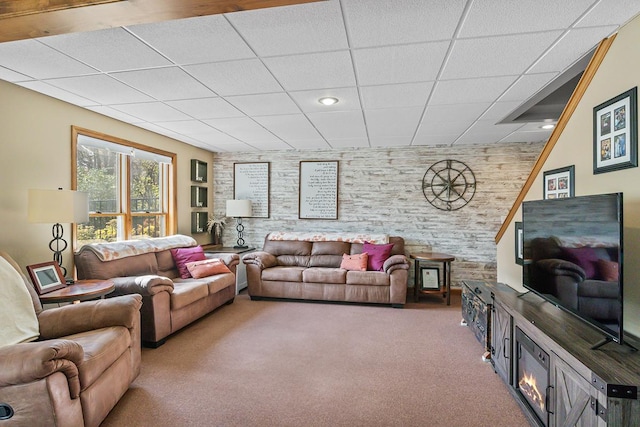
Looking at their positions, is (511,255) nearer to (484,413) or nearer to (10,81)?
(484,413)

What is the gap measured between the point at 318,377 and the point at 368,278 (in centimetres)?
208

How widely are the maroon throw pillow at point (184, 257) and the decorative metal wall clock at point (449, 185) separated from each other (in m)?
3.59

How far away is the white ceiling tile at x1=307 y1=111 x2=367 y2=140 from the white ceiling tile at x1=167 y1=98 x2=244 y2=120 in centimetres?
86

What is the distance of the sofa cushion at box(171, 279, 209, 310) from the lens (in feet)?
10.9

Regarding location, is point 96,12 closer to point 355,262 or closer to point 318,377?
point 318,377

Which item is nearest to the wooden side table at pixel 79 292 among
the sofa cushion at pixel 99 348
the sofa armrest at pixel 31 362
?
the sofa cushion at pixel 99 348

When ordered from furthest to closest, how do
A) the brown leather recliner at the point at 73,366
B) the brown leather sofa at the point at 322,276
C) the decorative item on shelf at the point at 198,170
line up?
1. the decorative item on shelf at the point at 198,170
2. the brown leather sofa at the point at 322,276
3. the brown leather recliner at the point at 73,366

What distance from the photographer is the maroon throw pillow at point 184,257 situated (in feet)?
13.8

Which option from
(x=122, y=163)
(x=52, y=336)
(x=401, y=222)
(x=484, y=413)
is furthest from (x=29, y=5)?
(x=401, y=222)

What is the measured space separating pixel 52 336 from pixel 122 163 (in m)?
2.54

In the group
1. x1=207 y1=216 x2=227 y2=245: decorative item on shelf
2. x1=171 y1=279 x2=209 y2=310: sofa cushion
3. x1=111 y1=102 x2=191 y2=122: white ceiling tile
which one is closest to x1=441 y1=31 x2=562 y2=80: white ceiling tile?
x1=111 y1=102 x2=191 y2=122: white ceiling tile

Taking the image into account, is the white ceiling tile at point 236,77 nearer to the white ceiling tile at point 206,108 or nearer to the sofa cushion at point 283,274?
the white ceiling tile at point 206,108

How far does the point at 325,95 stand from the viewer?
2.97m

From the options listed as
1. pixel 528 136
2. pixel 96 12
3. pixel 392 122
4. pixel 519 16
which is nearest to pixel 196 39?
pixel 96 12
